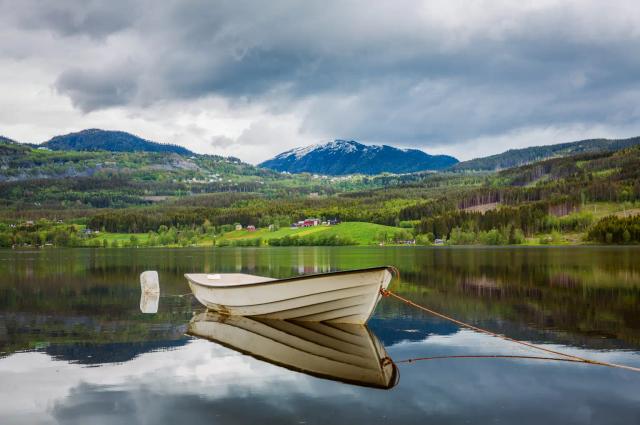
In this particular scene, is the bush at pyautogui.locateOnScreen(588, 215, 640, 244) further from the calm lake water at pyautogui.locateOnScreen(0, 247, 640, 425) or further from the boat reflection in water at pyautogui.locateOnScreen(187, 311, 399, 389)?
the boat reflection in water at pyautogui.locateOnScreen(187, 311, 399, 389)

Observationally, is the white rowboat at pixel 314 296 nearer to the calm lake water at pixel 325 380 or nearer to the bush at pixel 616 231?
the calm lake water at pixel 325 380

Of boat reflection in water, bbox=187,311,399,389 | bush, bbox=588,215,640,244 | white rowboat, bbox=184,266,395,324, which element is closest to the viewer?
boat reflection in water, bbox=187,311,399,389

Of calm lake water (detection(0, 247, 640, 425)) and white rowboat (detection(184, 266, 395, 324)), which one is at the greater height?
white rowboat (detection(184, 266, 395, 324))

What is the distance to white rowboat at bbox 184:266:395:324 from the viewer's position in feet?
89.9

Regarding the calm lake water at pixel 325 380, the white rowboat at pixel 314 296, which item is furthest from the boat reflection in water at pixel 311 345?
the calm lake water at pixel 325 380

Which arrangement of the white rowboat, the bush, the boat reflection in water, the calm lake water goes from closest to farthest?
the calm lake water → the boat reflection in water → the white rowboat → the bush

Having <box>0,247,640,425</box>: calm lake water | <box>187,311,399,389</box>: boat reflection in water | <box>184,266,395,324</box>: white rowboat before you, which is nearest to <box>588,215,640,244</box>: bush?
<box>0,247,640,425</box>: calm lake water

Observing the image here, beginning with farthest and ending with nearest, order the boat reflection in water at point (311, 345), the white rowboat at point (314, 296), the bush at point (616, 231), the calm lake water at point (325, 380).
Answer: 1. the bush at point (616, 231)
2. the white rowboat at point (314, 296)
3. the boat reflection in water at point (311, 345)
4. the calm lake water at point (325, 380)

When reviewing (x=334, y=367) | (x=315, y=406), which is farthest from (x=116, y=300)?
(x=315, y=406)

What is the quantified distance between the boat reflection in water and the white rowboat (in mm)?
498

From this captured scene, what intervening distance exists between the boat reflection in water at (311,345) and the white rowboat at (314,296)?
0.50 m

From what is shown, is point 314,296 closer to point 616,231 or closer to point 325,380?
point 325,380

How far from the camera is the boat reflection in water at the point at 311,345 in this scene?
2061 cm

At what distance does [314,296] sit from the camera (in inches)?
1149
